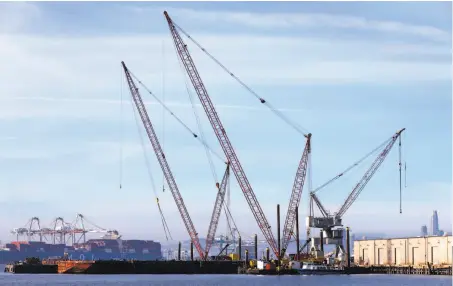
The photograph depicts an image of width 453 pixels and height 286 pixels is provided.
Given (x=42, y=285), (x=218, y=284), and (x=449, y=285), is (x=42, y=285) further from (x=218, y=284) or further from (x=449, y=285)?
(x=449, y=285)

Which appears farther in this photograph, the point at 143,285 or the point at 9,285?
the point at 9,285

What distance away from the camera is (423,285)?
161500 millimetres

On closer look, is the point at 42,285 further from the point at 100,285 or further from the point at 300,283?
the point at 300,283

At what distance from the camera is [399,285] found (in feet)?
531

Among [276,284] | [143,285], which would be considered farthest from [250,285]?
[143,285]

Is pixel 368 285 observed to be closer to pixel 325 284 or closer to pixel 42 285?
pixel 325 284

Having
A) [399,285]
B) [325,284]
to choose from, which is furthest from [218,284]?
[399,285]

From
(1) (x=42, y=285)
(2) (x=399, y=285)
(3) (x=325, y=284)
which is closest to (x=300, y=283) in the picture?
→ (3) (x=325, y=284)

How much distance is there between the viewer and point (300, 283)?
168000mm

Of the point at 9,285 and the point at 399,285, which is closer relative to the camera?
the point at 399,285

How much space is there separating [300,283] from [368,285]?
13.5 meters

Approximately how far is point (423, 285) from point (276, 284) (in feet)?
77.3

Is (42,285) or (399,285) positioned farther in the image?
(42,285)

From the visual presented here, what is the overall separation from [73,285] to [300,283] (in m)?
38.9
